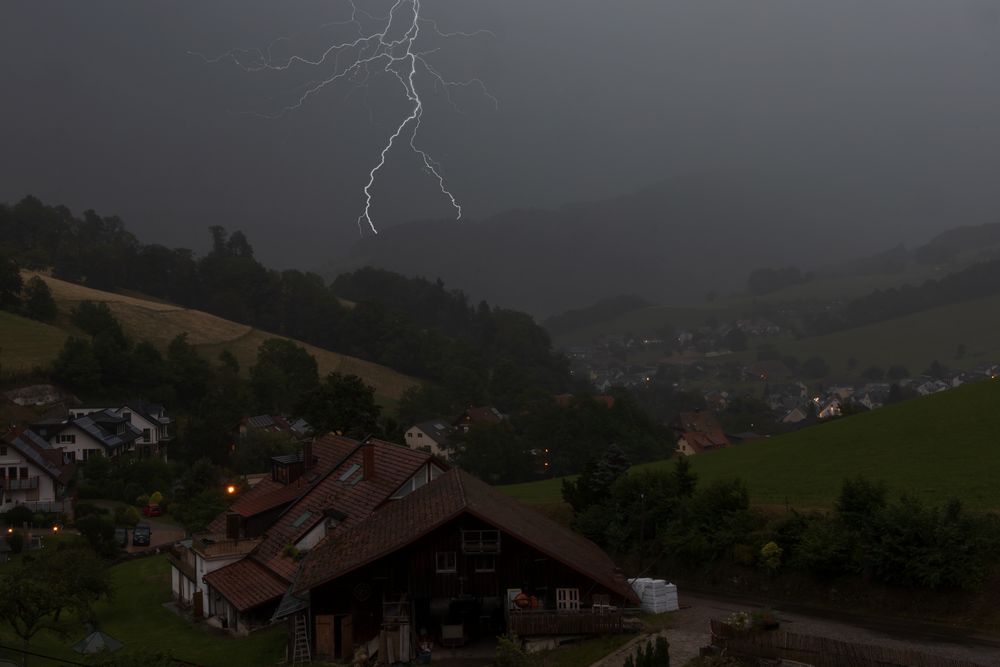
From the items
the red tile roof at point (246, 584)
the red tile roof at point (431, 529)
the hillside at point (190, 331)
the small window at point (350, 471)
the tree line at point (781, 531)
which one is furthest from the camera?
the hillside at point (190, 331)

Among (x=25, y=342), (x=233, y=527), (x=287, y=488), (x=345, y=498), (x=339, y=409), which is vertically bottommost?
(x=233, y=527)

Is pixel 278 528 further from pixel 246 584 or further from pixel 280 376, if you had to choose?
pixel 280 376

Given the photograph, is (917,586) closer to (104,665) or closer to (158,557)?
(104,665)

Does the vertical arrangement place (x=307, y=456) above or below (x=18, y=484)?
below

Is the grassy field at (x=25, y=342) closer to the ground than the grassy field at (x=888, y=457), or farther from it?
farther from it

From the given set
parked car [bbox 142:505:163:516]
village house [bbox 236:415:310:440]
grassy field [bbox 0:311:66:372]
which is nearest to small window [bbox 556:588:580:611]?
parked car [bbox 142:505:163:516]

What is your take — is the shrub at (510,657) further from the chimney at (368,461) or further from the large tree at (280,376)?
the large tree at (280,376)

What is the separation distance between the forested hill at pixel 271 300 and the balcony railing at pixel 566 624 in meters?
115

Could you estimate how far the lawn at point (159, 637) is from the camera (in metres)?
31.4

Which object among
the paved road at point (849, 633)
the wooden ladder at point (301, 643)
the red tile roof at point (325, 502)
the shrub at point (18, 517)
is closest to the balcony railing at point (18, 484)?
the shrub at point (18, 517)

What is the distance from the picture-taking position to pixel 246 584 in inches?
1427

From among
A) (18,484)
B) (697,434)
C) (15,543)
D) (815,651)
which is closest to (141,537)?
(15,543)

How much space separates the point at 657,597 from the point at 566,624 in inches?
141

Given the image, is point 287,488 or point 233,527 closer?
point 233,527
